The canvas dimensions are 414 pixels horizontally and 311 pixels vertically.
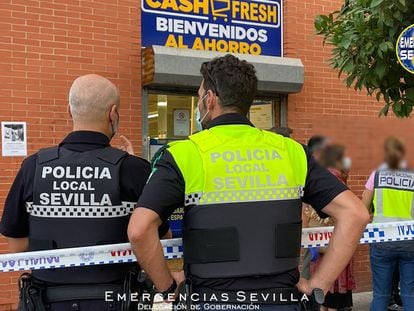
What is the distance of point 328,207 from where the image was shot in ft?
8.71

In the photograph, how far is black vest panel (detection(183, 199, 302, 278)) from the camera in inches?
99.1

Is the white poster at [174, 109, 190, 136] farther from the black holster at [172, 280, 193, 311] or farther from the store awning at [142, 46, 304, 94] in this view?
the black holster at [172, 280, 193, 311]

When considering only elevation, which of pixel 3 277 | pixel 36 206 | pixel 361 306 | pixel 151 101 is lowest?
pixel 361 306

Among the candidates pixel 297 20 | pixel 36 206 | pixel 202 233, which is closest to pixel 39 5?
pixel 297 20

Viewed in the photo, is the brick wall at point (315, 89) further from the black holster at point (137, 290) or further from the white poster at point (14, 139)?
the black holster at point (137, 290)

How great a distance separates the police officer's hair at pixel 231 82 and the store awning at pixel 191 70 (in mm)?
3940

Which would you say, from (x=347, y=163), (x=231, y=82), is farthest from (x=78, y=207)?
(x=347, y=163)

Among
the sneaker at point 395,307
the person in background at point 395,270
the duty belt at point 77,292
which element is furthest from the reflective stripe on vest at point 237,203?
the sneaker at point 395,307

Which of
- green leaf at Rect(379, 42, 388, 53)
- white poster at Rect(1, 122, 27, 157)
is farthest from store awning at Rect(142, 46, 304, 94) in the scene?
green leaf at Rect(379, 42, 388, 53)

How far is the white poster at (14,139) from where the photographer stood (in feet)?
20.0

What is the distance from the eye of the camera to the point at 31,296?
272 cm

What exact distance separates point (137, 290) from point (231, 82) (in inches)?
44.0

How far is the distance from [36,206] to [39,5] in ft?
13.4

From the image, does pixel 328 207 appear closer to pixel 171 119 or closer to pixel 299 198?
pixel 299 198
